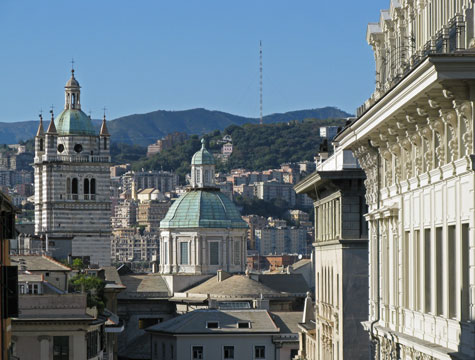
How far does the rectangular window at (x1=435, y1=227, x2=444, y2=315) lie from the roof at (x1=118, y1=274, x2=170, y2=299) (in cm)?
11681

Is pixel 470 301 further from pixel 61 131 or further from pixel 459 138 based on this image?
pixel 61 131

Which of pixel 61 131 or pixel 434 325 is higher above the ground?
pixel 61 131

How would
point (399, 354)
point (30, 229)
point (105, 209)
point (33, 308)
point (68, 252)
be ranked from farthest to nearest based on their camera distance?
1. point (30, 229)
2. point (105, 209)
3. point (68, 252)
4. point (33, 308)
5. point (399, 354)

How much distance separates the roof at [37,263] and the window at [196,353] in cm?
4237

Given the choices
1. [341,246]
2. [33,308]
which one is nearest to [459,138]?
[341,246]

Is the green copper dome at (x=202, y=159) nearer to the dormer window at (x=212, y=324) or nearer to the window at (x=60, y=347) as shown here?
the dormer window at (x=212, y=324)

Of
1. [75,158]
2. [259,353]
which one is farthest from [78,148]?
[259,353]

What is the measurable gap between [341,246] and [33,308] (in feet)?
45.4

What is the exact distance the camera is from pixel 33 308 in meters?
59.8

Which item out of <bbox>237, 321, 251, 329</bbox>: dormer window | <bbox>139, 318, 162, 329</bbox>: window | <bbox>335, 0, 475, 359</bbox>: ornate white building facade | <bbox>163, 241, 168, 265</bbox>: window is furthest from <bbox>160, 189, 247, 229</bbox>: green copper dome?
<bbox>335, 0, 475, 359</bbox>: ornate white building facade

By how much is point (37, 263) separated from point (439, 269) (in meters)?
42.9

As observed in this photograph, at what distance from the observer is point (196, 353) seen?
112m

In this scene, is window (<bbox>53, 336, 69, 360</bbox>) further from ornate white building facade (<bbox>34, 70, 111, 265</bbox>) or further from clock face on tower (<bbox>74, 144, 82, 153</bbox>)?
clock face on tower (<bbox>74, 144, 82, 153</bbox>)

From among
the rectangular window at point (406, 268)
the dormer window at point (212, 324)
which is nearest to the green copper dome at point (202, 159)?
the dormer window at point (212, 324)
